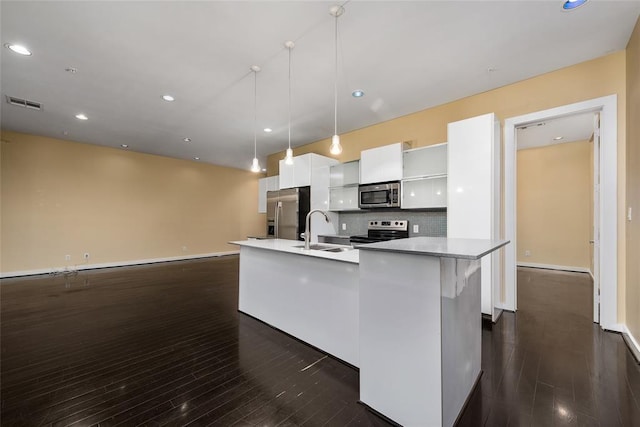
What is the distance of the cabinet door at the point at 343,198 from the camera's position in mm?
4684

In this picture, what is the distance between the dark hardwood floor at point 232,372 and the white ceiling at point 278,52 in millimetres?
2935

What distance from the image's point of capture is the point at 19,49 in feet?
8.81

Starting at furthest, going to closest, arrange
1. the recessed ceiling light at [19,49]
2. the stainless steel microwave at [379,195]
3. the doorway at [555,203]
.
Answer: the doorway at [555,203] → the stainless steel microwave at [379,195] → the recessed ceiling light at [19,49]

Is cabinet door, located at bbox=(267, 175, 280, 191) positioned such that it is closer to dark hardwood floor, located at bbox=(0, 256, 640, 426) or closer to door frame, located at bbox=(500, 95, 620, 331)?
dark hardwood floor, located at bbox=(0, 256, 640, 426)

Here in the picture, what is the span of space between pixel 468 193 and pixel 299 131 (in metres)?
3.30

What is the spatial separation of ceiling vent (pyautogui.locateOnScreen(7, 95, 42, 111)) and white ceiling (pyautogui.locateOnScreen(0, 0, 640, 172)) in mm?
126

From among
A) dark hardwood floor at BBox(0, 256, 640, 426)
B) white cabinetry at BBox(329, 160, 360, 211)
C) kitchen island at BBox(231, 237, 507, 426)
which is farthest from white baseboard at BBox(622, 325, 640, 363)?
white cabinetry at BBox(329, 160, 360, 211)

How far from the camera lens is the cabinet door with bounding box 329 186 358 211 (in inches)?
184

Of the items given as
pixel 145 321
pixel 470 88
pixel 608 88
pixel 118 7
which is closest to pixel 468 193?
pixel 470 88

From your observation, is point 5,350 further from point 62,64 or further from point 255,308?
point 62,64

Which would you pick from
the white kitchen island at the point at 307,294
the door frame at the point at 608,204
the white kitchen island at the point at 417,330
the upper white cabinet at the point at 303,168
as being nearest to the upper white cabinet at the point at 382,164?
the upper white cabinet at the point at 303,168

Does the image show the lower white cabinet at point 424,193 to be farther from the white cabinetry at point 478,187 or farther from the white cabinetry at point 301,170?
the white cabinetry at point 301,170

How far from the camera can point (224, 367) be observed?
213 centimetres

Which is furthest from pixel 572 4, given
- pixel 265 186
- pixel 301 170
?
pixel 265 186
